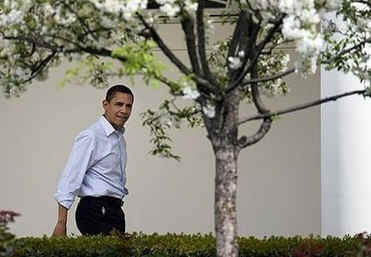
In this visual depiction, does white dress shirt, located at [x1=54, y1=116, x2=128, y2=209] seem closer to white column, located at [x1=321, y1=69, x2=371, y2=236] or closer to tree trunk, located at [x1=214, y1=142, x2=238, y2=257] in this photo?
white column, located at [x1=321, y1=69, x2=371, y2=236]

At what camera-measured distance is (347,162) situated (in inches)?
229

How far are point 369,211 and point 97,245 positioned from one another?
181 cm

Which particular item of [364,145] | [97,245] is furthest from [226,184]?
[364,145]

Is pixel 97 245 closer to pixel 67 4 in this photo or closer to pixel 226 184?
pixel 226 184

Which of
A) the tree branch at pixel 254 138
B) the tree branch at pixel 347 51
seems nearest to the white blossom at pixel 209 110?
the tree branch at pixel 254 138

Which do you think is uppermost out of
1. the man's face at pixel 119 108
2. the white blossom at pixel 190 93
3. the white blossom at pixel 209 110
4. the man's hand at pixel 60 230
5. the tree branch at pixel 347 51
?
the man's face at pixel 119 108

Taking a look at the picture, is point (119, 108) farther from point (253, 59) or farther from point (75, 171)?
point (253, 59)

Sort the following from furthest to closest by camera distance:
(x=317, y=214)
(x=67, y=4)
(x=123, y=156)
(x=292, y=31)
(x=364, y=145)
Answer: (x=317, y=214), (x=123, y=156), (x=364, y=145), (x=67, y=4), (x=292, y=31)

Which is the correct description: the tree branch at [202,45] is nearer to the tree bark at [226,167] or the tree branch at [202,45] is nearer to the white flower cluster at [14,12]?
the tree bark at [226,167]

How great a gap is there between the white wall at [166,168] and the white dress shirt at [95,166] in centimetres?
248

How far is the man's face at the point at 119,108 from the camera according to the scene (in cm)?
603

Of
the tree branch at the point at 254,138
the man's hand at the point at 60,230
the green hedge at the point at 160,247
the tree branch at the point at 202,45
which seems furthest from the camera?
the man's hand at the point at 60,230

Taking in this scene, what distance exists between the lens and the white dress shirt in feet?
19.1

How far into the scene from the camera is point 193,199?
8.75 meters
